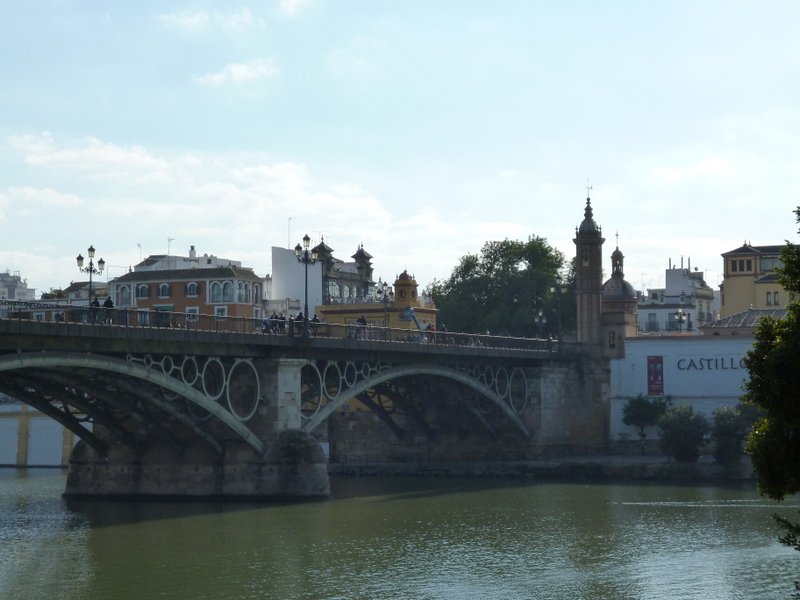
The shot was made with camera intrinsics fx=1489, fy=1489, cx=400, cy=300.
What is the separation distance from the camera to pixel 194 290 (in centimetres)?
10006

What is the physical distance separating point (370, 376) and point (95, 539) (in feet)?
63.9

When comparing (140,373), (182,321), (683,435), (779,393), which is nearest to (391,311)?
(683,435)

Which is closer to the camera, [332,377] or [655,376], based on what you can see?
[332,377]

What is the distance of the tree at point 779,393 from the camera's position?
24.8 meters

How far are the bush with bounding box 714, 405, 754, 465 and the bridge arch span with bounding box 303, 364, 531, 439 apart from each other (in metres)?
11.6

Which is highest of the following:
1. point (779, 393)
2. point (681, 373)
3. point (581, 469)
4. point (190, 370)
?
point (681, 373)

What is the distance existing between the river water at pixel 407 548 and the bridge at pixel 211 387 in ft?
6.41

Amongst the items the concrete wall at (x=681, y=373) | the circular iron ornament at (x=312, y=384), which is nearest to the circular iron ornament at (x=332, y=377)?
the circular iron ornament at (x=312, y=384)

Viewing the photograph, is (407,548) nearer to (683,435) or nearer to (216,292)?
(683,435)

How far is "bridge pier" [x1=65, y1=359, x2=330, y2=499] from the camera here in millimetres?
57188

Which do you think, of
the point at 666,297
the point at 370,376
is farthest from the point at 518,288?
the point at 370,376

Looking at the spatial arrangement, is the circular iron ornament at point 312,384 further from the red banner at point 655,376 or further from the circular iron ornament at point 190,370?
the red banner at point 655,376

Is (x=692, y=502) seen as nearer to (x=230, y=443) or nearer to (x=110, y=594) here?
(x=230, y=443)

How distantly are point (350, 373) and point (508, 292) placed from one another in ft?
183
